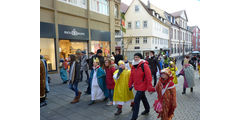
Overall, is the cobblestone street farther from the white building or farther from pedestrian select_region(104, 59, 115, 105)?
the white building

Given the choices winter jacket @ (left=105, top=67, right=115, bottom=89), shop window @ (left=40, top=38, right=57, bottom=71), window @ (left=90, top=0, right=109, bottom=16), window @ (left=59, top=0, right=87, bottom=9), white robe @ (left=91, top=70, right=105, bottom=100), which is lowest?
white robe @ (left=91, top=70, right=105, bottom=100)

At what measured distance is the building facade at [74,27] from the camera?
12514 mm

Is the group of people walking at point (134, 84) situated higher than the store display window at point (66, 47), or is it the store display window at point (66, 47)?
the store display window at point (66, 47)

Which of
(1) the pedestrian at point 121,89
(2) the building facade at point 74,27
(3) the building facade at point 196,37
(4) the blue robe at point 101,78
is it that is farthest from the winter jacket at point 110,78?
(2) the building facade at point 74,27

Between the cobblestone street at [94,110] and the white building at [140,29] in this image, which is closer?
the cobblestone street at [94,110]

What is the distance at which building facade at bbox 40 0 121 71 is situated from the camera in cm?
1251

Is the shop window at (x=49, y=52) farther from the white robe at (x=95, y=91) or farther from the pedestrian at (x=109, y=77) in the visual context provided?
the pedestrian at (x=109, y=77)

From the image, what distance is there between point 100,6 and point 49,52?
9.23 meters

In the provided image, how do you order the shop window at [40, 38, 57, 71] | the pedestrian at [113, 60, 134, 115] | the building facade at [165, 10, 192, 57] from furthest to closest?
the building facade at [165, 10, 192, 57]
the shop window at [40, 38, 57, 71]
the pedestrian at [113, 60, 134, 115]

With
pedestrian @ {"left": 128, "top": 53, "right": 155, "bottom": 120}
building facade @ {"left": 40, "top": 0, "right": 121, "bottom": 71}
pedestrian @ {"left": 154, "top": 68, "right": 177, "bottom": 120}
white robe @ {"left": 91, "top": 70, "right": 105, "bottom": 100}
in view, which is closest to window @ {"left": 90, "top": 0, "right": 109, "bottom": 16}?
building facade @ {"left": 40, "top": 0, "right": 121, "bottom": 71}

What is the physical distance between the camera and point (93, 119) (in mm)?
4258

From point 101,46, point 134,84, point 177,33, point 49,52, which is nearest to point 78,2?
point 101,46

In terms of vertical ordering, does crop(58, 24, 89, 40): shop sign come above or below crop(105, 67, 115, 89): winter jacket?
above
